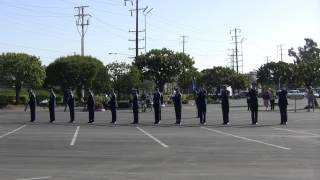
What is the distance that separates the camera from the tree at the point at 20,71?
7144 centimetres

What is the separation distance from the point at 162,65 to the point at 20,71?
25.3 m

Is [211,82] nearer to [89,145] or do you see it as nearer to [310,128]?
[310,128]

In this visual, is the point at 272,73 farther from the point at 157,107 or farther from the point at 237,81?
the point at 157,107

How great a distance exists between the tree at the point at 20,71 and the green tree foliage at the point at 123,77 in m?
7.83

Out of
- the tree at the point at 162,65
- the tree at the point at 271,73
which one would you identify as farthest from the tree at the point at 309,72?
the tree at the point at 271,73

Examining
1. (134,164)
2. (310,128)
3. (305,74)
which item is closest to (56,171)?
(134,164)

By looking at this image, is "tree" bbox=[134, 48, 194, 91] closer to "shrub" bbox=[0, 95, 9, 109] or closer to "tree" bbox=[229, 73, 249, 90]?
"shrub" bbox=[0, 95, 9, 109]

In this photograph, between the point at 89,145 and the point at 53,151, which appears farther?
the point at 89,145

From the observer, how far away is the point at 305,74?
5422 centimetres

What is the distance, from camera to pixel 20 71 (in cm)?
7181

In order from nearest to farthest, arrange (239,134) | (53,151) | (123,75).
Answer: (53,151)
(239,134)
(123,75)

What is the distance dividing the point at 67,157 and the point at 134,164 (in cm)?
220

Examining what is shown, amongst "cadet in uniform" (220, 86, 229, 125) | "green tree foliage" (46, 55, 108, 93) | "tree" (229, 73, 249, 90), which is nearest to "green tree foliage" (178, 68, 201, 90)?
"green tree foliage" (46, 55, 108, 93)

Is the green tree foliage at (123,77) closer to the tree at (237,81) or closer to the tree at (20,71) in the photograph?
the tree at (20,71)
